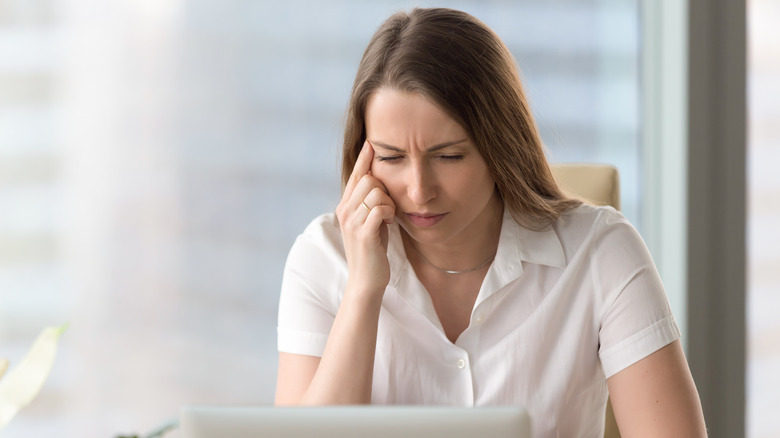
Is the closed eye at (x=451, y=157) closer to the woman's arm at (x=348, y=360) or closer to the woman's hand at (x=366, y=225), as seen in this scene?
the woman's hand at (x=366, y=225)

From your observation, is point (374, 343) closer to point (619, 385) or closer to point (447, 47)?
point (619, 385)

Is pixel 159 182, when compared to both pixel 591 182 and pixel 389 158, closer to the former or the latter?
pixel 389 158

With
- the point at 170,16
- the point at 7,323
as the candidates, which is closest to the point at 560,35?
the point at 170,16

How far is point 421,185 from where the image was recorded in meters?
1.29

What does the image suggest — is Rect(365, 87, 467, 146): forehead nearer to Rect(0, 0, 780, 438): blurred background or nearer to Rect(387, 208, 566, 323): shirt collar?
Rect(387, 208, 566, 323): shirt collar

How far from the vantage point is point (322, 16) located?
7.47 feet

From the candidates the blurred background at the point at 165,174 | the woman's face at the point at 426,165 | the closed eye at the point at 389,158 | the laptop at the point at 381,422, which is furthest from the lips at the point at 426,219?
the blurred background at the point at 165,174

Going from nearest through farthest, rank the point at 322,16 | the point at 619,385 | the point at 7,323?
the point at 619,385 → the point at 7,323 → the point at 322,16

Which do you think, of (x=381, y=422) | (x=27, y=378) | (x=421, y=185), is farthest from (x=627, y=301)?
(x=27, y=378)

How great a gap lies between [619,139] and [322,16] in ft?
3.45

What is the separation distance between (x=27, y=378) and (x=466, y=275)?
3.13ft

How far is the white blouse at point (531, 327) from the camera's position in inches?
53.4

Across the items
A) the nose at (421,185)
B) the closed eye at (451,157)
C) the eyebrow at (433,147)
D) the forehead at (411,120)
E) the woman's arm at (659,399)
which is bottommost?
the woman's arm at (659,399)

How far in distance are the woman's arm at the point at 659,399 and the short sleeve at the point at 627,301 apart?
0.02m
